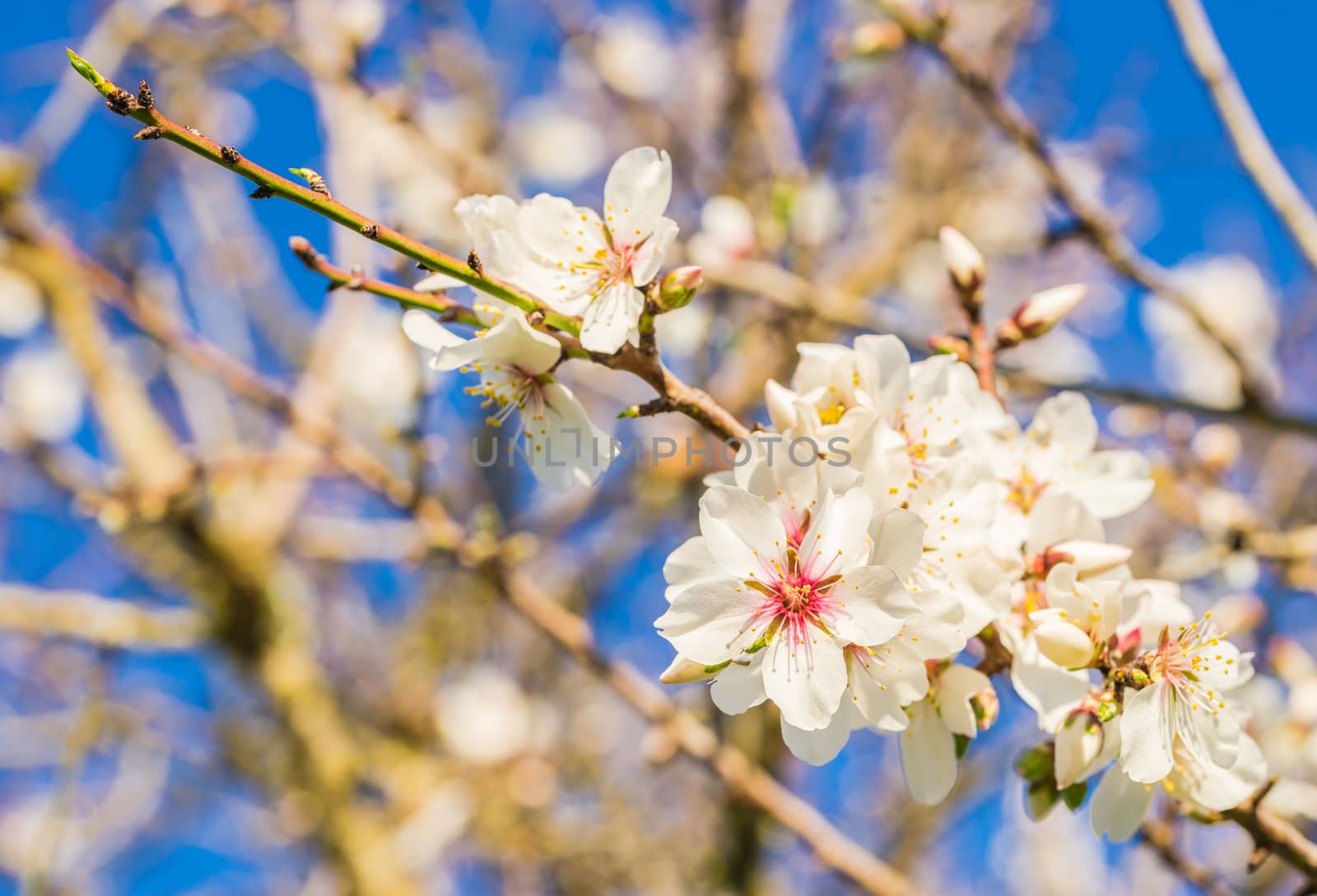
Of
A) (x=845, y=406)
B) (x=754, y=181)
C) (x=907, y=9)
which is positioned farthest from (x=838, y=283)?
(x=845, y=406)

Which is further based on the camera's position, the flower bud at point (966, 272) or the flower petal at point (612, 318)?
the flower bud at point (966, 272)

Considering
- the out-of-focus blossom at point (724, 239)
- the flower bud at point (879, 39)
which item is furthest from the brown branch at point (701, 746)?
the flower bud at point (879, 39)

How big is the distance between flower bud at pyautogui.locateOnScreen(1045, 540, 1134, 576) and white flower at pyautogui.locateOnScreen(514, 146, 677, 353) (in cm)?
62

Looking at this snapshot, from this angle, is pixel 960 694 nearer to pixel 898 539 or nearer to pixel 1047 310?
pixel 898 539

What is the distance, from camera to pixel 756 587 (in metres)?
1.13

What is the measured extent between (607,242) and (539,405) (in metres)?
0.24

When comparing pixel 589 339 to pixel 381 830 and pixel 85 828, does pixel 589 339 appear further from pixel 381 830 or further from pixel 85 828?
pixel 85 828

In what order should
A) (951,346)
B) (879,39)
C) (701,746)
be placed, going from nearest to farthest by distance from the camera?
1. (951,346)
2. (701,746)
3. (879,39)

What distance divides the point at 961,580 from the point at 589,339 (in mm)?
536

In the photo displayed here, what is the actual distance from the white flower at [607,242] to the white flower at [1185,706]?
2.46 ft

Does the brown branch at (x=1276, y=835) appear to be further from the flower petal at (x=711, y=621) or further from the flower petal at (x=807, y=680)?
the flower petal at (x=711, y=621)

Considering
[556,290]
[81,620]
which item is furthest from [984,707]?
[81,620]

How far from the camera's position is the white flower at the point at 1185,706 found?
1.07m

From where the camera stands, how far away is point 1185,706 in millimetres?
1140
